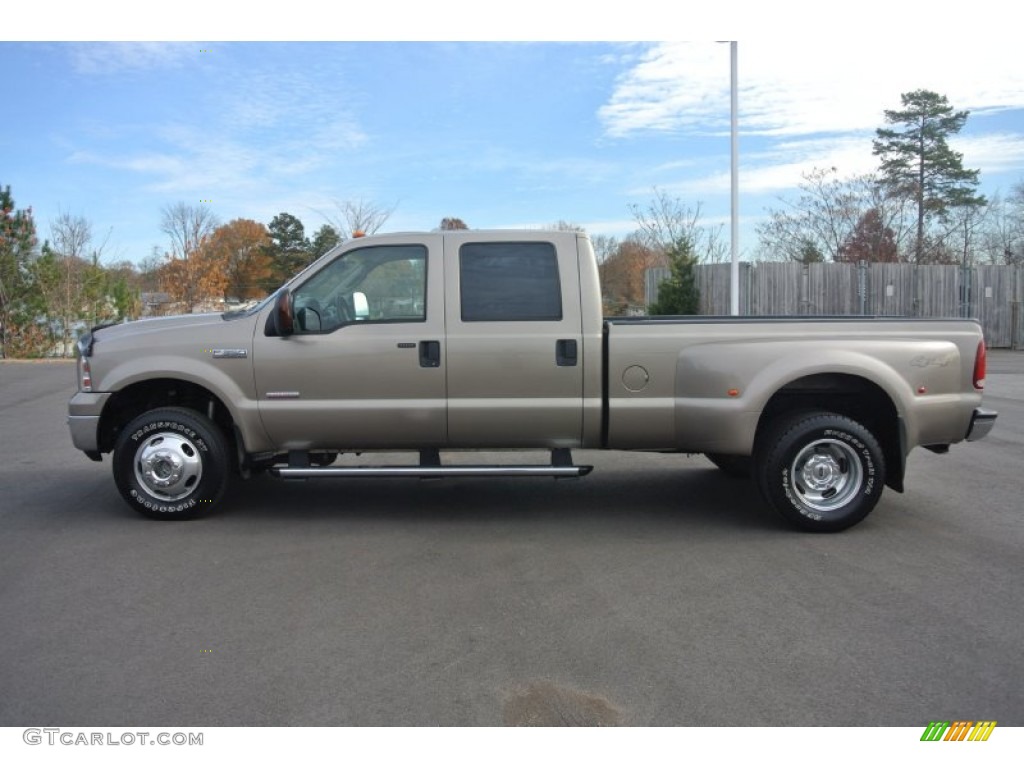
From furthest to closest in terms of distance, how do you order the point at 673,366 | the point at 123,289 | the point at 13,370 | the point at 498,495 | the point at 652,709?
the point at 123,289
the point at 13,370
the point at 498,495
the point at 673,366
the point at 652,709

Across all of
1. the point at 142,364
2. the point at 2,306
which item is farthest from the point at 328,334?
the point at 2,306

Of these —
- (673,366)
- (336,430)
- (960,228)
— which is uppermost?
(960,228)

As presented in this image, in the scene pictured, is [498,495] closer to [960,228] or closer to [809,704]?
[809,704]

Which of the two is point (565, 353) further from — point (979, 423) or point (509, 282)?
point (979, 423)

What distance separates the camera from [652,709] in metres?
3.57

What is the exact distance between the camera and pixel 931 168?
3709 centimetres

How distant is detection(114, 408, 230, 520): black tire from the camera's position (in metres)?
6.43

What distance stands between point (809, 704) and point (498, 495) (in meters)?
4.11

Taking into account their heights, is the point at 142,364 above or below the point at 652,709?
above

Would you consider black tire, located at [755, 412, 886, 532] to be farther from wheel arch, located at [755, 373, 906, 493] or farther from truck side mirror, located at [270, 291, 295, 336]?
A: truck side mirror, located at [270, 291, 295, 336]
